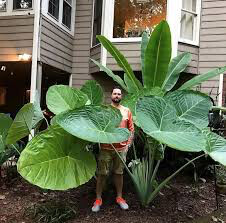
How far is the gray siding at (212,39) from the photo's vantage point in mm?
7297

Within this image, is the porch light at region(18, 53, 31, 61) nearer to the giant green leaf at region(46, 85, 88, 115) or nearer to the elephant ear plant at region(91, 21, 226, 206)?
the elephant ear plant at region(91, 21, 226, 206)

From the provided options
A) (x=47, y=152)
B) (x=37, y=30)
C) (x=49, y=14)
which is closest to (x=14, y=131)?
(x=47, y=152)

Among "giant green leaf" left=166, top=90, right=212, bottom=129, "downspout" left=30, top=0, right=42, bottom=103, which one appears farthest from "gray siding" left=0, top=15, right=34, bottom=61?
"giant green leaf" left=166, top=90, right=212, bottom=129

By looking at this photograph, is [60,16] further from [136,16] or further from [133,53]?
[133,53]

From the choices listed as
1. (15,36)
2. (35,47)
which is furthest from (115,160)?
(15,36)

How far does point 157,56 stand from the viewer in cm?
425

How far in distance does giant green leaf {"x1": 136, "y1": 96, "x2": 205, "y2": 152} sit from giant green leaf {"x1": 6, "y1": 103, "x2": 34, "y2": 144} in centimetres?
118

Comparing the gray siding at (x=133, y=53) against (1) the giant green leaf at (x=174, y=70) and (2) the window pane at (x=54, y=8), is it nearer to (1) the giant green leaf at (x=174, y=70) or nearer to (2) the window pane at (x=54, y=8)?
(2) the window pane at (x=54, y=8)

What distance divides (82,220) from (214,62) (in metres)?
5.36

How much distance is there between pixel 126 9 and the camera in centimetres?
780

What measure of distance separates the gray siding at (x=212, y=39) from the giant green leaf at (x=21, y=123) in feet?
16.3

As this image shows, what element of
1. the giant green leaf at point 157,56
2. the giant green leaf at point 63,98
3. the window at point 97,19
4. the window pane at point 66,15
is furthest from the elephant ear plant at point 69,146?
the window pane at point 66,15

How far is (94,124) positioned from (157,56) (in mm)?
1726

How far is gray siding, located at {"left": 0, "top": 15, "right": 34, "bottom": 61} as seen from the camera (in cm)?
685
